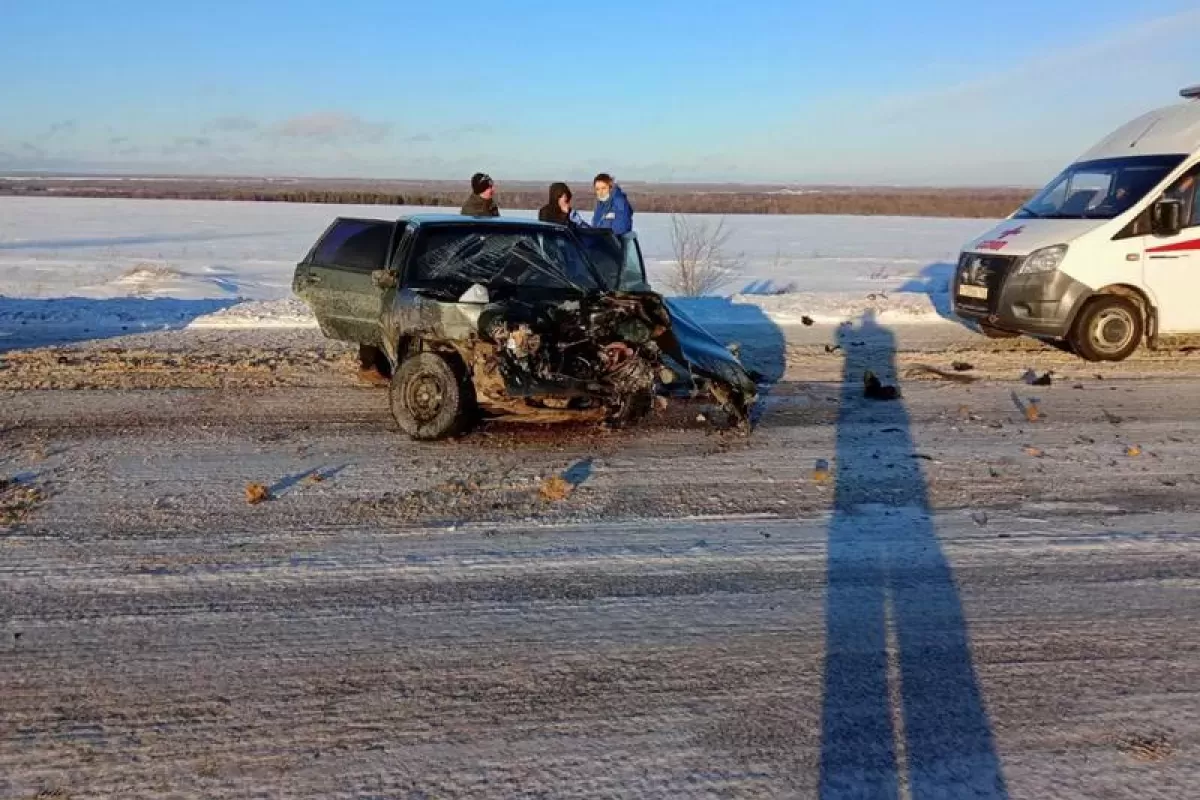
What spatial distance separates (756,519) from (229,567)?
108 inches

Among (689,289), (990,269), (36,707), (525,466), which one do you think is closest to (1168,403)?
(990,269)

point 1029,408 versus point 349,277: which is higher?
point 349,277

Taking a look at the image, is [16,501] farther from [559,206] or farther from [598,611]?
[559,206]

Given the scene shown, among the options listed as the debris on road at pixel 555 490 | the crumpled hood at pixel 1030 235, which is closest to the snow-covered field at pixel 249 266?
the crumpled hood at pixel 1030 235

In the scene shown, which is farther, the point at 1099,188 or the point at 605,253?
the point at 1099,188

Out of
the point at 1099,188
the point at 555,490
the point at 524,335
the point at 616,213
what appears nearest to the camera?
the point at 555,490

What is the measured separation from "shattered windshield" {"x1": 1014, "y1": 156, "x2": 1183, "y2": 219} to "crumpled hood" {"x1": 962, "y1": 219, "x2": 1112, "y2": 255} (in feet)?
0.58

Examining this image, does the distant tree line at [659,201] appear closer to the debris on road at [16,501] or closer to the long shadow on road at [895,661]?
the long shadow on road at [895,661]

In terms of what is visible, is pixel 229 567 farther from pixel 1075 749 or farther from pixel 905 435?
pixel 905 435

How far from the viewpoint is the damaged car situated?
6.69 metres

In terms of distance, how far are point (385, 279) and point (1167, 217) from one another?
7978mm

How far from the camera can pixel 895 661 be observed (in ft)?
12.6

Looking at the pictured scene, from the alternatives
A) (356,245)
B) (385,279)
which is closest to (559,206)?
(356,245)

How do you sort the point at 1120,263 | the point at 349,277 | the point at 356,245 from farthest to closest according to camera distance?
the point at 1120,263 → the point at 356,245 → the point at 349,277
